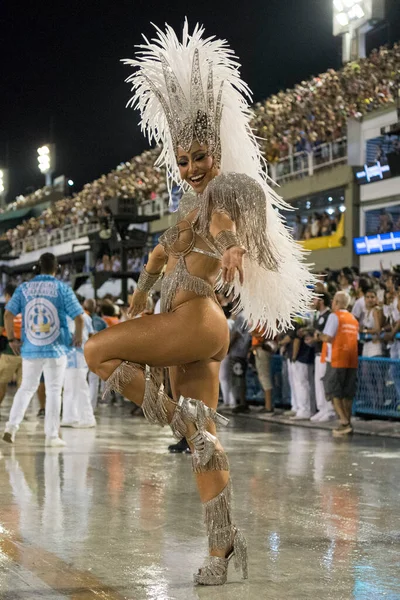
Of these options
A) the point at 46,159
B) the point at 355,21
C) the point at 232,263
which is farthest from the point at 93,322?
the point at 46,159

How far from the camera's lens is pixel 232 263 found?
424 cm

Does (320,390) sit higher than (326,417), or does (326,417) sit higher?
(320,390)

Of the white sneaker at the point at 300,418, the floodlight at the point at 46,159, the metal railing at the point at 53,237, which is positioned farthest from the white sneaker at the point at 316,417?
the floodlight at the point at 46,159

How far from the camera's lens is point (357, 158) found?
26656 millimetres

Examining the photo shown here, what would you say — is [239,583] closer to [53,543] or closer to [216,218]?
[53,543]

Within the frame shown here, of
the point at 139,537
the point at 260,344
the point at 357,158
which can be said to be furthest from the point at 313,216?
the point at 139,537

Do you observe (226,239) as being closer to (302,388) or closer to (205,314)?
(205,314)

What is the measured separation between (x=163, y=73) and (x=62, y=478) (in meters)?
4.02

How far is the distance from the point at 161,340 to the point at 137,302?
77 centimetres

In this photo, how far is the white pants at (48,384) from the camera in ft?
33.9

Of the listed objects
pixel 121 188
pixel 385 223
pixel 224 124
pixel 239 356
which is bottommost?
pixel 239 356

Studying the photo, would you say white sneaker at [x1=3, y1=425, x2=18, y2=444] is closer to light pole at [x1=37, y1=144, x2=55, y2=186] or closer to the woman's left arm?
the woman's left arm

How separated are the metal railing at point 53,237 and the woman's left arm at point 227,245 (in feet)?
114

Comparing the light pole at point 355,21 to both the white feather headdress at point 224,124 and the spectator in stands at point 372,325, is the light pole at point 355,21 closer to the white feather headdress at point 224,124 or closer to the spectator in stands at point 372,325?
the spectator in stands at point 372,325
